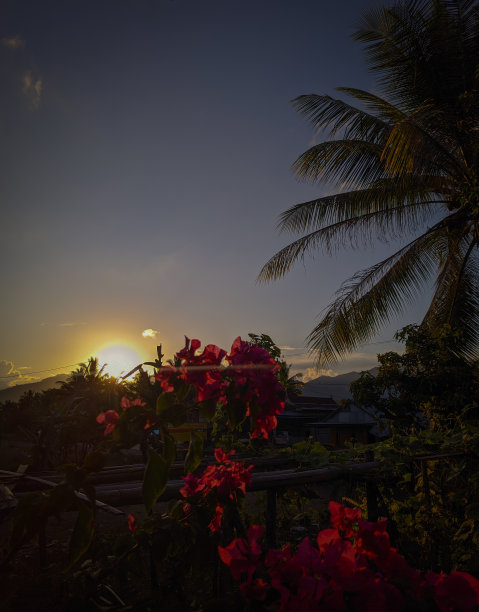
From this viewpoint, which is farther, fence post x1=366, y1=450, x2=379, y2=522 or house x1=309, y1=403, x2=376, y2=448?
house x1=309, y1=403, x2=376, y2=448

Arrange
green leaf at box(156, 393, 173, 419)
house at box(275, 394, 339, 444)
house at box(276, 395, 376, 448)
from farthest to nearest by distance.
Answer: house at box(275, 394, 339, 444) < house at box(276, 395, 376, 448) < green leaf at box(156, 393, 173, 419)

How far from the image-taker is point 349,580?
598 mm

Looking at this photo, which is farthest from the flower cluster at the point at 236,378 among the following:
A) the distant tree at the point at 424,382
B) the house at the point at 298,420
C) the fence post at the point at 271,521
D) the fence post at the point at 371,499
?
the house at the point at 298,420

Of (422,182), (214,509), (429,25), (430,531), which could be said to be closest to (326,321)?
(422,182)

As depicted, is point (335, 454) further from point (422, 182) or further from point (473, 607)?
point (422, 182)

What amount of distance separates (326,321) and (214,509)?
482 centimetres

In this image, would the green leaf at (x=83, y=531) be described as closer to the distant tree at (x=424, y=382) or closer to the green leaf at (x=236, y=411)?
the green leaf at (x=236, y=411)

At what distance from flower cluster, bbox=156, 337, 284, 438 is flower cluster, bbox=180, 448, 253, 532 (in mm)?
439

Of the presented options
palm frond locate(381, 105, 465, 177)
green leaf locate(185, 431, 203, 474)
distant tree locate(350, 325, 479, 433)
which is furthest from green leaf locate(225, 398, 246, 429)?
distant tree locate(350, 325, 479, 433)

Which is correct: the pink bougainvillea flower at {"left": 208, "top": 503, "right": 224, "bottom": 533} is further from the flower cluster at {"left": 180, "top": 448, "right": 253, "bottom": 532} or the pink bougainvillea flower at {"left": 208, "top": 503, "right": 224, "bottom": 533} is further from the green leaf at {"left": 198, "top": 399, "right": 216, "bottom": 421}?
the green leaf at {"left": 198, "top": 399, "right": 216, "bottom": 421}

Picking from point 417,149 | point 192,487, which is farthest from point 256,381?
point 417,149

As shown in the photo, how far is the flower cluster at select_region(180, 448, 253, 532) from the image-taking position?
138 centimetres

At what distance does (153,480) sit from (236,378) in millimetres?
374

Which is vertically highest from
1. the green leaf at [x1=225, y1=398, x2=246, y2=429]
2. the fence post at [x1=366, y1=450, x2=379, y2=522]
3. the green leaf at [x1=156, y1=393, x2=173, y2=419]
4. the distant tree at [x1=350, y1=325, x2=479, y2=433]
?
the green leaf at [x1=156, y1=393, x2=173, y2=419]
